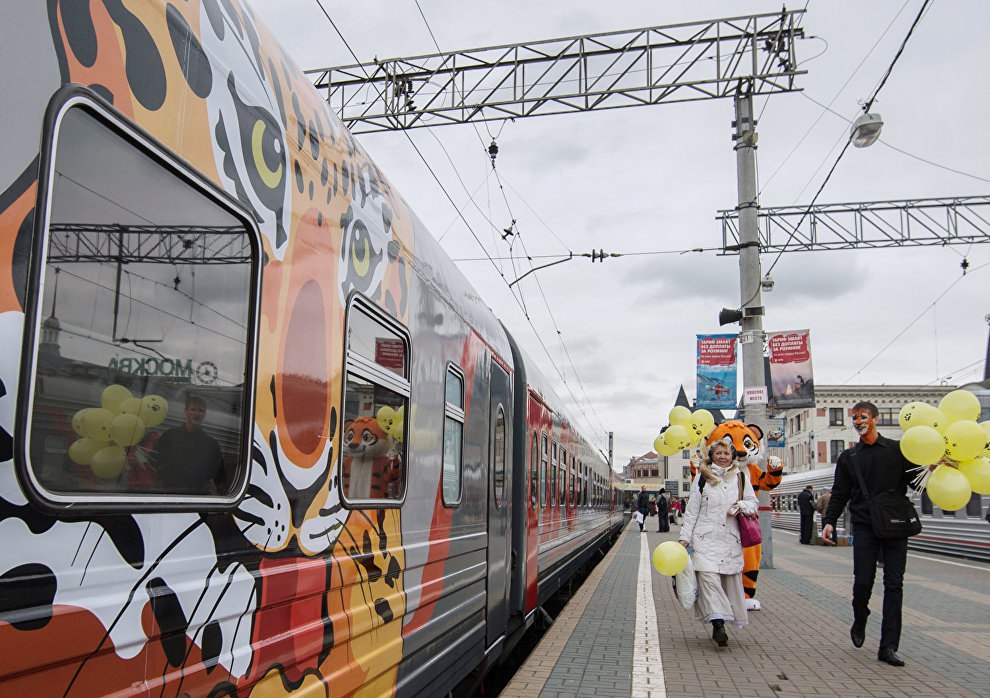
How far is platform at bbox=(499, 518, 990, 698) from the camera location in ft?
19.3

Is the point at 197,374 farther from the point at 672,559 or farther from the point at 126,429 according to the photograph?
the point at 672,559

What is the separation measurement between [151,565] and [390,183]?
9.20 feet

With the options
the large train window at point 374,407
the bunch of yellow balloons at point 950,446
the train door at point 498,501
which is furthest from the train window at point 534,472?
the large train window at point 374,407

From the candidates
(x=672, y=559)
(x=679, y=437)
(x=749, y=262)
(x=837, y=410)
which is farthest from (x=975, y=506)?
(x=837, y=410)

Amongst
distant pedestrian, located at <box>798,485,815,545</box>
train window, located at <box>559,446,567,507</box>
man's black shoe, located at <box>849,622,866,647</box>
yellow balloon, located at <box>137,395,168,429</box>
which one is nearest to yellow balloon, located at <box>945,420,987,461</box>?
man's black shoe, located at <box>849,622,866,647</box>

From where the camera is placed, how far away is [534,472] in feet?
29.5

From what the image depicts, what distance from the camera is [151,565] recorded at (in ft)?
6.82

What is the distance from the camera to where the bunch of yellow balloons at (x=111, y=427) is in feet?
6.32

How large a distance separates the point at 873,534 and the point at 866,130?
7127mm

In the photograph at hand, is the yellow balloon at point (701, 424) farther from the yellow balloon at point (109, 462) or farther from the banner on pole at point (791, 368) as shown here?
the yellow balloon at point (109, 462)

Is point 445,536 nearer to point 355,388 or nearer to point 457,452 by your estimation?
point 457,452

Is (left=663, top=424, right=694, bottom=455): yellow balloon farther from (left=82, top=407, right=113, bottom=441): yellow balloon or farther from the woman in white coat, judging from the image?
(left=82, top=407, right=113, bottom=441): yellow balloon

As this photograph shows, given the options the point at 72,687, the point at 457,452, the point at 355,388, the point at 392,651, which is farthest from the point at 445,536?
the point at 72,687

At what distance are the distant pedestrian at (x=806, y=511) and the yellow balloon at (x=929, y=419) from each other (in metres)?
17.2
